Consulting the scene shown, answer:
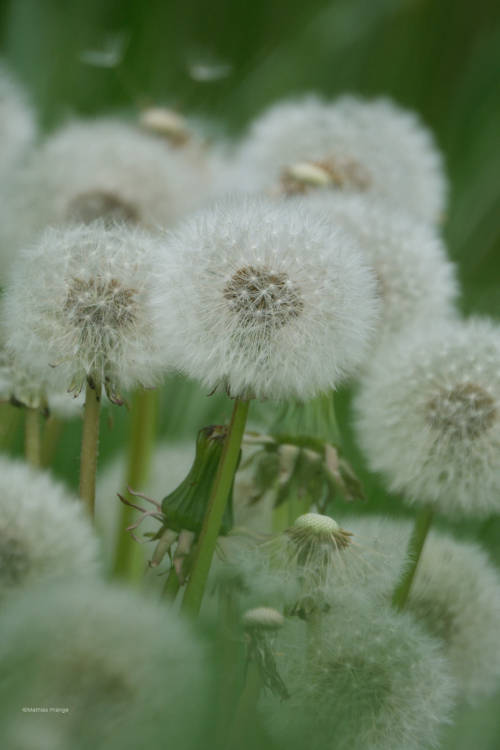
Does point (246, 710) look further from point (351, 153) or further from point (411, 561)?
point (351, 153)

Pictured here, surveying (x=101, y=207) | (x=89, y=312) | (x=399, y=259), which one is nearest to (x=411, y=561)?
(x=89, y=312)

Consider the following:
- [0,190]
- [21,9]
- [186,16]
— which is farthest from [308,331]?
[186,16]

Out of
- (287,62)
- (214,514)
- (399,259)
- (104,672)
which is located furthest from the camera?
(287,62)

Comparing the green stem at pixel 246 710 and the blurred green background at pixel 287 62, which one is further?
the blurred green background at pixel 287 62

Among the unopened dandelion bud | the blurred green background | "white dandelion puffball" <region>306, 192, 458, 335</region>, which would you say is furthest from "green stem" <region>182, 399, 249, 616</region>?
the blurred green background

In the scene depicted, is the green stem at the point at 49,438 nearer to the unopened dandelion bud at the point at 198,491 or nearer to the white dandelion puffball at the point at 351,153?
the unopened dandelion bud at the point at 198,491

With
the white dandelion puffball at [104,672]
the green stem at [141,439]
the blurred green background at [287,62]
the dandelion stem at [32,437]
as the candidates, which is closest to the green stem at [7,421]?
the dandelion stem at [32,437]

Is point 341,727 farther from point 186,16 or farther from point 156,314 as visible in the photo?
point 186,16

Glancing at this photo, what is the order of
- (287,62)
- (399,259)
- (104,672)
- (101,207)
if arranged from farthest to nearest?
(287,62) → (101,207) → (399,259) → (104,672)
